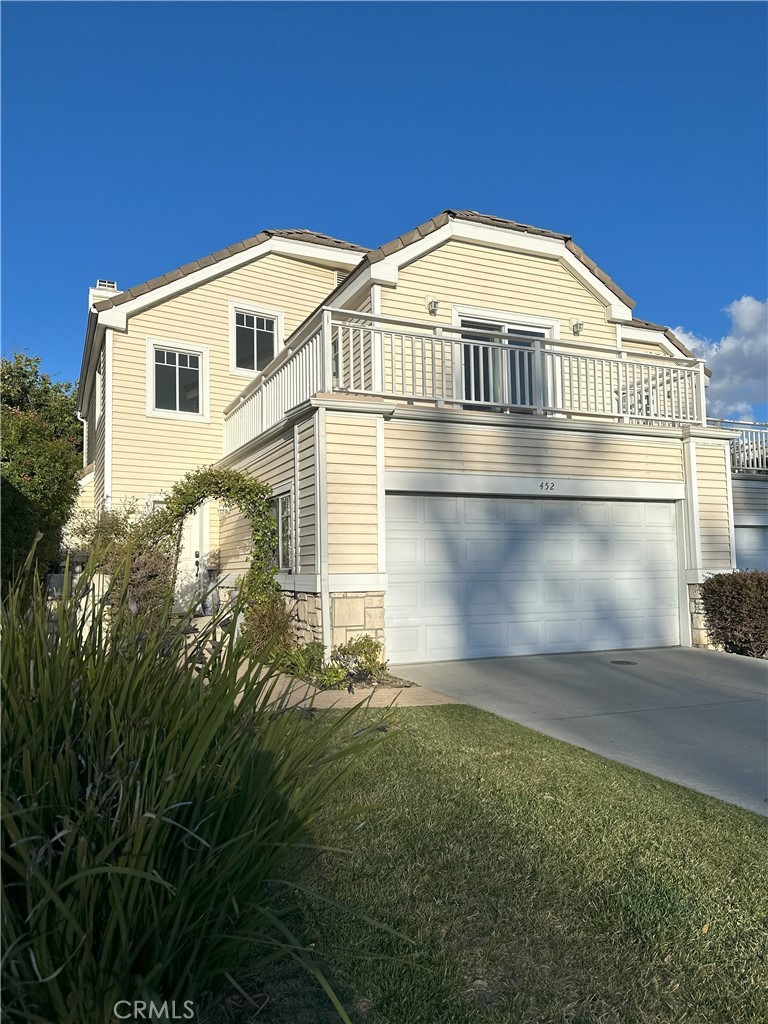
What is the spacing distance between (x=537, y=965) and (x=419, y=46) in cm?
1102

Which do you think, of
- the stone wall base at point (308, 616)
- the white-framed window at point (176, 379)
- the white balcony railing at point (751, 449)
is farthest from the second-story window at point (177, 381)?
the white balcony railing at point (751, 449)

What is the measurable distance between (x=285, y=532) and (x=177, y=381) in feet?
20.6

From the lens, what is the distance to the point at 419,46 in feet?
33.0

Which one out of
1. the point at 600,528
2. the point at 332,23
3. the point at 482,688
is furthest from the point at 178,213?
the point at 482,688

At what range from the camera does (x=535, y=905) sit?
123 inches

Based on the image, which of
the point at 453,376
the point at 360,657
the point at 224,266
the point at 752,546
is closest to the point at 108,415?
the point at 224,266

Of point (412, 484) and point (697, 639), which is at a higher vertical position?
point (412, 484)

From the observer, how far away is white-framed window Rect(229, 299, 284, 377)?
15992 millimetres

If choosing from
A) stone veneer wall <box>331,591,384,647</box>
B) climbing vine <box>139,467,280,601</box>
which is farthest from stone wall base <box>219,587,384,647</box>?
climbing vine <box>139,467,280,601</box>

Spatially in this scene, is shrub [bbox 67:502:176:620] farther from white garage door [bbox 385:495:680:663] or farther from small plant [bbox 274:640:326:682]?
white garage door [bbox 385:495:680:663]

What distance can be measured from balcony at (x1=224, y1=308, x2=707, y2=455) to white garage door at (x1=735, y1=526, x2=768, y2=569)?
4.90 meters

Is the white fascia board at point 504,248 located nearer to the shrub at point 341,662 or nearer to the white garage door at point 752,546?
the white garage door at point 752,546

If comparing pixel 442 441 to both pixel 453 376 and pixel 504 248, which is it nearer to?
pixel 453 376

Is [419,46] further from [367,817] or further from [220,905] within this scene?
[220,905]
